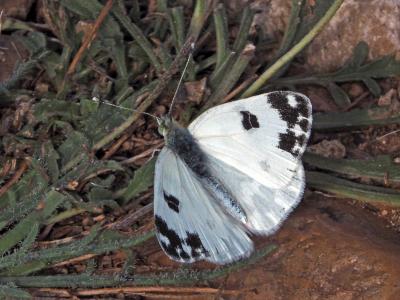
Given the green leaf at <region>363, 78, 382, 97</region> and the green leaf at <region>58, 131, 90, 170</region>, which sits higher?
the green leaf at <region>363, 78, 382, 97</region>

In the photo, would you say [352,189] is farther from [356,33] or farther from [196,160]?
[356,33]

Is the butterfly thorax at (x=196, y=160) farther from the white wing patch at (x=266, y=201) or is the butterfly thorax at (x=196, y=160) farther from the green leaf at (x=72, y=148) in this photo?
the green leaf at (x=72, y=148)

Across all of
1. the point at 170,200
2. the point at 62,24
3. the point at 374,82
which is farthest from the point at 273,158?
the point at 62,24

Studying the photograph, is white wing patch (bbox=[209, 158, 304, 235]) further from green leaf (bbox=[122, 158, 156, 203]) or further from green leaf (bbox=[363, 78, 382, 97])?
green leaf (bbox=[363, 78, 382, 97])

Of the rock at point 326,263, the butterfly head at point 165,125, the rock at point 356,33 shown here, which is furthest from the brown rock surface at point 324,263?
the rock at point 356,33

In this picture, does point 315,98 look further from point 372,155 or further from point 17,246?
point 17,246

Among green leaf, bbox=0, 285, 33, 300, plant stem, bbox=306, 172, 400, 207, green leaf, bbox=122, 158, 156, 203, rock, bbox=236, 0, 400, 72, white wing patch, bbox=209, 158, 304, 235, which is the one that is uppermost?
rock, bbox=236, 0, 400, 72

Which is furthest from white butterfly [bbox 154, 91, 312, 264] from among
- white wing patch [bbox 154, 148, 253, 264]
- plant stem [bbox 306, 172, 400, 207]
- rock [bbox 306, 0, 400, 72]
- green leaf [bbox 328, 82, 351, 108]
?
rock [bbox 306, 0, 400, 72]
